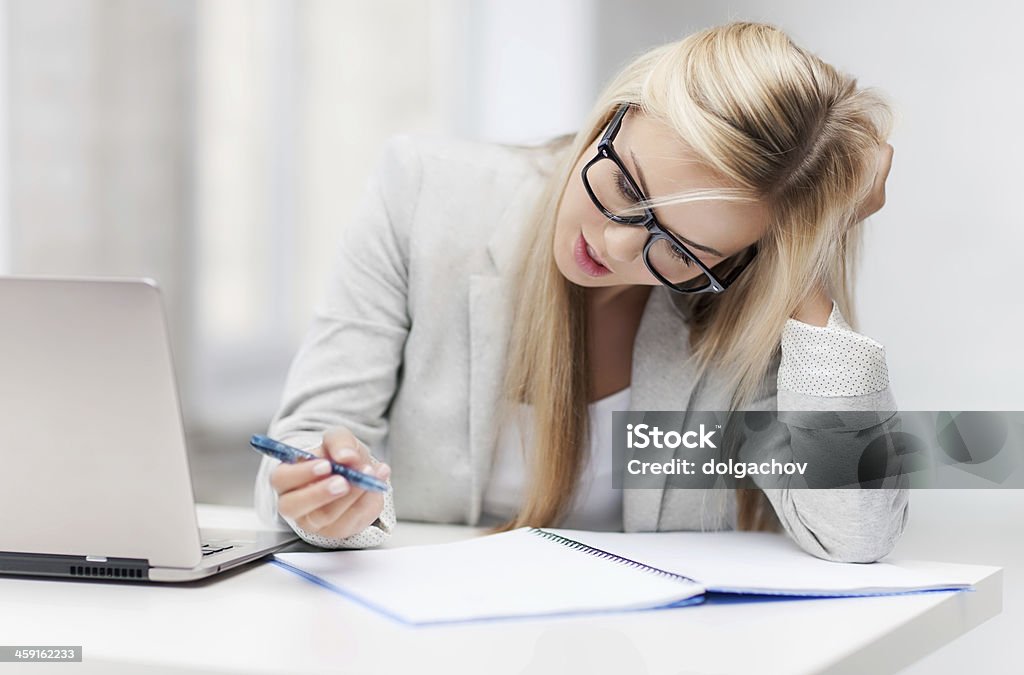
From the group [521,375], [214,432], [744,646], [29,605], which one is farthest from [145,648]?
[214,432]

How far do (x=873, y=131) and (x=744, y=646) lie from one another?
610mm

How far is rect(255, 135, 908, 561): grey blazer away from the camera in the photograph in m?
1.10

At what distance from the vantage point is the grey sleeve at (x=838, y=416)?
37.0 inches

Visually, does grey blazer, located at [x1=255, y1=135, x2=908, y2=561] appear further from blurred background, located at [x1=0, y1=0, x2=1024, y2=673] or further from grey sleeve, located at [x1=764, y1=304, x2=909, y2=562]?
blurred background, located at [x1=0, y1=0, x2=1024, y2=673]

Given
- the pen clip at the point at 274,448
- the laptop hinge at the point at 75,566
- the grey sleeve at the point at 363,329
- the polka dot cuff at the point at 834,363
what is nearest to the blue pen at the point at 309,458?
the pen clip at the point at 274,448

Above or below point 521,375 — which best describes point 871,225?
above

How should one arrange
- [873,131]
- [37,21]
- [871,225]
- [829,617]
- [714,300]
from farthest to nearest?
[37,21] → [871,225] → [714,300] → [873,131] → [829,617]

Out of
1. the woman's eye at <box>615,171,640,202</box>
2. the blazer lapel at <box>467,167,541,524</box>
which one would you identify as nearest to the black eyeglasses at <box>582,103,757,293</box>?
the woman's eye at <box>615,171,640,202</box>

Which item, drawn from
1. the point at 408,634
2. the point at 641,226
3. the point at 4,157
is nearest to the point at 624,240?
the point at 641,226

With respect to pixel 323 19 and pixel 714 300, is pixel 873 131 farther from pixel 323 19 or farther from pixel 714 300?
pixel 323 19

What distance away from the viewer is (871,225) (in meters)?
1.63

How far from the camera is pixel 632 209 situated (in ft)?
3.05

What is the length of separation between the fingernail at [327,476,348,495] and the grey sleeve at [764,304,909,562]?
1.53 ft

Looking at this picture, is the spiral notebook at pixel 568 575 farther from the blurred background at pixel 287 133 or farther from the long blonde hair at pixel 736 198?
the blurred background at pixel 287 133
